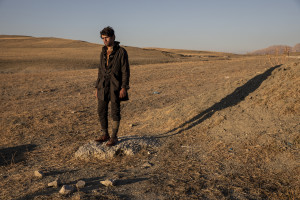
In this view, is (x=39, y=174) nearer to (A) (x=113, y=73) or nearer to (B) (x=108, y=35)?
(A) (x=113, y=73)

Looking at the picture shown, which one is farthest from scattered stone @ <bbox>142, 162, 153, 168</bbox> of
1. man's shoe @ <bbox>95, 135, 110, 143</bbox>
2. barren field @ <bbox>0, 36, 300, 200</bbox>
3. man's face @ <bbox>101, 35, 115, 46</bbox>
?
man's face @ <bbox>101, 35, 115, 46</bbox>

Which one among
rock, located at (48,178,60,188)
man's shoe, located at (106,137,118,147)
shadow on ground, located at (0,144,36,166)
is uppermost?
man's shoe, located at (106,137,118,147)

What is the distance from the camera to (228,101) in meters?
5.77

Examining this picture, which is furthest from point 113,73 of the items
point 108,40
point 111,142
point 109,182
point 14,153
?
point 14,153

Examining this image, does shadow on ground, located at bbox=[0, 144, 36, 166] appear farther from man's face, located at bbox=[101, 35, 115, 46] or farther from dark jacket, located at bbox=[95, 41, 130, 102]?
Result: man's face, located at bbox=[101, 35, 115, 46]

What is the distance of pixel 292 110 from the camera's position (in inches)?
181

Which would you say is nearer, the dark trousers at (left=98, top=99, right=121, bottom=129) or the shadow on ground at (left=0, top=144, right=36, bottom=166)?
the dark trousers at (left=98, top=99, right=121, bottom=129)

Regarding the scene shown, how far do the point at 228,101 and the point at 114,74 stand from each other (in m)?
3.04

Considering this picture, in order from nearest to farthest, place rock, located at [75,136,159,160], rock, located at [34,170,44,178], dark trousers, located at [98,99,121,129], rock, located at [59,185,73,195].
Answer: rock, located at [59,185,73,195] < rock, located at [34,170,44,178] < dark trousers, located at [98,99,121,129] < rock, located at [75,136,159,160]

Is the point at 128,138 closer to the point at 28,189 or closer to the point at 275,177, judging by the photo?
the point at 28,189

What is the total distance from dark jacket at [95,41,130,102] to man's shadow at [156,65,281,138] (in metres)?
1.50

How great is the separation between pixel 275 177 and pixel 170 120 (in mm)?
2803

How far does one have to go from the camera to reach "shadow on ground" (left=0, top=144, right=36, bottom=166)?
4.44 meters

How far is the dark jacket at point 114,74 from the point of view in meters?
3.89
